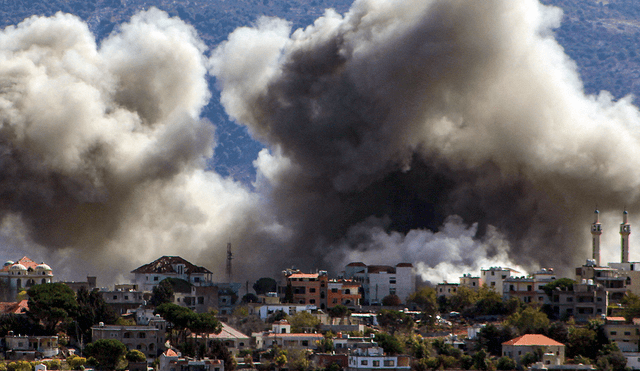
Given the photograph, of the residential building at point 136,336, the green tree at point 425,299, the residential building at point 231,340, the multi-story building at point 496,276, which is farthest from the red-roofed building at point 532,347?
the residential building at point 136,336

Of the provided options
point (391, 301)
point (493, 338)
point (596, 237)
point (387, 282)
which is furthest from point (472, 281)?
point (493, 338)

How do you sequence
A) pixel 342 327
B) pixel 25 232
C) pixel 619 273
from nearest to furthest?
1. pixel 342 327
2. pixel 619 273
3. pixel 25 232

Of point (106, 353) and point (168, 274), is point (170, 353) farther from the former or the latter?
point (168, 274)

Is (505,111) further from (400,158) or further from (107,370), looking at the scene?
(107,370)

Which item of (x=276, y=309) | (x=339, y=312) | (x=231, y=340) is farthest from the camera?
(x=276, y=309)

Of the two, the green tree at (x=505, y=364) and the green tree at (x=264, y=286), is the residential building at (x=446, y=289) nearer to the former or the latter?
the green tree at (x=264, y=286)

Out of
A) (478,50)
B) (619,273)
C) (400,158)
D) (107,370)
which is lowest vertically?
(107,370)

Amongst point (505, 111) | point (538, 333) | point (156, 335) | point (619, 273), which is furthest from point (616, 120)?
point (156, 335)
